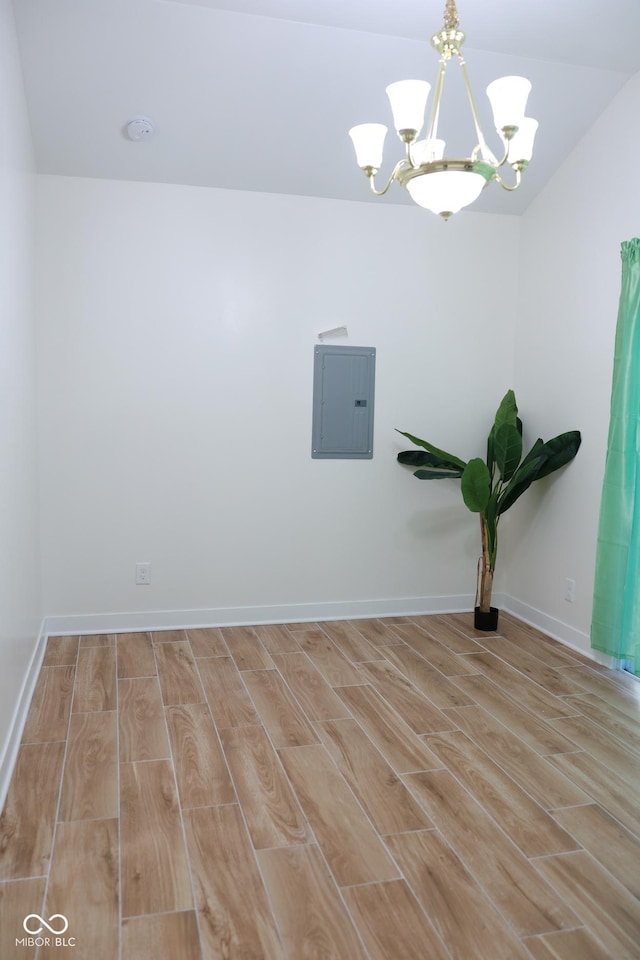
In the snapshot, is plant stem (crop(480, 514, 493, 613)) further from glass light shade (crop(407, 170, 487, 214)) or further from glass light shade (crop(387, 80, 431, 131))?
glass light shade (crop(387, 80, 431, 131))

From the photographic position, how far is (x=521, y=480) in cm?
420

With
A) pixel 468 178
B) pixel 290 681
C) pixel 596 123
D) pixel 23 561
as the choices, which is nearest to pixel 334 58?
pixel 596 123

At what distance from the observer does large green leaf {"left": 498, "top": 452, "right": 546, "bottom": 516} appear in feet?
13.5

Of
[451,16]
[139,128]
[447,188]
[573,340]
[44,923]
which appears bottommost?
[44,923]

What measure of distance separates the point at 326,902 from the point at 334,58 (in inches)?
128

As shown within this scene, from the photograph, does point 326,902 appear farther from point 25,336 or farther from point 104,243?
point 104,243

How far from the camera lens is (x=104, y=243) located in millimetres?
4062

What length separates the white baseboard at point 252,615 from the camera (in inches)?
166

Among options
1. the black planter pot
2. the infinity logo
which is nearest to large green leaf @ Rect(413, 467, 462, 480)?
the black planter pot

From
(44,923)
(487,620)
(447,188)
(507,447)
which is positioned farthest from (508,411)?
(44,923)

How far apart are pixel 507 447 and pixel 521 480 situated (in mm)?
196

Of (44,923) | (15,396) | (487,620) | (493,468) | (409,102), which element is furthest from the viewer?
(493,468)

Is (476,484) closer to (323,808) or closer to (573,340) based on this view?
(573,340)

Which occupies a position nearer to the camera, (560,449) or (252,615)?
(560,449)
